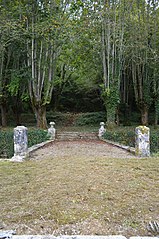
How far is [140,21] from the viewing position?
1482 cm

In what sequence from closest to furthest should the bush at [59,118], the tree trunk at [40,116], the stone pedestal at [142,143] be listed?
the stone pedestal at [142,143]
the tree trunk at [40,116]
the bush at [59,118]

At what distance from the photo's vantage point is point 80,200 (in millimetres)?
3197

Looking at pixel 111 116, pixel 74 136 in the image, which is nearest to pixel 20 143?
pixel 74 136

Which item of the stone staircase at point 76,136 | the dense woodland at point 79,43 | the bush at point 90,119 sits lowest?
the stone staircase at point 76,136

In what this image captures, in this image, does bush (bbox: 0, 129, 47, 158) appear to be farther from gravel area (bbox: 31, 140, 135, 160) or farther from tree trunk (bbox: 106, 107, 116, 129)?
tree trunk (bbox: 106, 107, 116, 129)

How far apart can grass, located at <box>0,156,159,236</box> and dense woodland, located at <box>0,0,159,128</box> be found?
345 inches

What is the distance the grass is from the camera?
2.56 metres

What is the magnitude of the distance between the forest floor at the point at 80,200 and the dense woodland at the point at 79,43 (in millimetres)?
8808

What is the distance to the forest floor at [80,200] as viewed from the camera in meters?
2.55

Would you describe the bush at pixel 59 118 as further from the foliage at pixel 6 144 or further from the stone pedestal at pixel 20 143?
the stone pedestal at pixel 20 143

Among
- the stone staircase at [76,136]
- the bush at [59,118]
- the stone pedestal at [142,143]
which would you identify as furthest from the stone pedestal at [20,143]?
the bush at [59,118]

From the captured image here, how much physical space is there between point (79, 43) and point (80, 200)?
46.9 feet

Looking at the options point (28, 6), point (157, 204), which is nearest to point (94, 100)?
point (28, 6)

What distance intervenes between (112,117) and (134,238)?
12.5 metres
